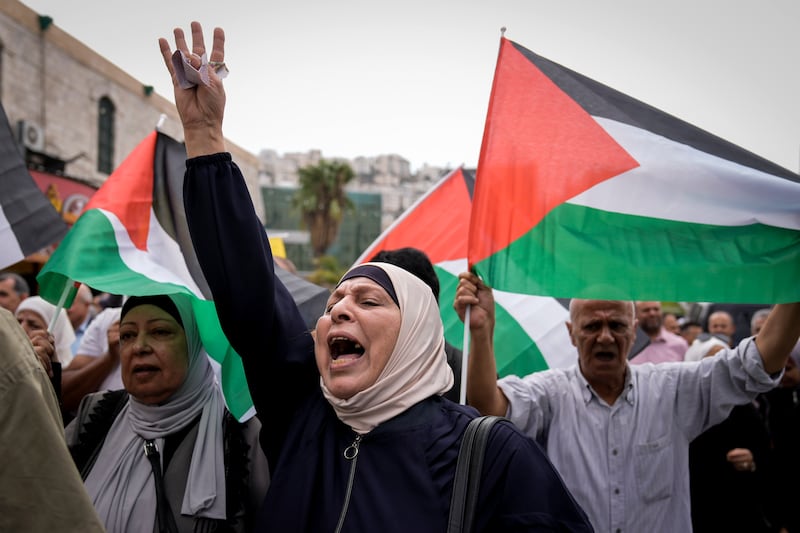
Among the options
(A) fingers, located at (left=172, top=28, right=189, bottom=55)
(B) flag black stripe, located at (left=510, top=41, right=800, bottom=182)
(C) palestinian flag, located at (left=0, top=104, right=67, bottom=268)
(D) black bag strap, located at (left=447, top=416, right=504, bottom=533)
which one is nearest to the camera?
(D) black bag strap, located at (left=447, top=416, right=504, bottom=533)

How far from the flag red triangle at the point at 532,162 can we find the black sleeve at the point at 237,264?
121 cm

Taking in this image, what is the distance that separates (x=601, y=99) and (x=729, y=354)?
4.09 feet

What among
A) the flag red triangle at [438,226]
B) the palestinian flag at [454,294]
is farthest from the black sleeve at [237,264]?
the flag red triangle at [438,226]

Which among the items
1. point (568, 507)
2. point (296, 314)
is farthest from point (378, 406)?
point (568, 507)

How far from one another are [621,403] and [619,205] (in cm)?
83

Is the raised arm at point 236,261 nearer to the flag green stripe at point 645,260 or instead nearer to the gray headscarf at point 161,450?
the gray headscarf at point 161,450

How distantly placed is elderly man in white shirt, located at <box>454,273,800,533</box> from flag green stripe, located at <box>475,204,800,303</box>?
0.15 meters

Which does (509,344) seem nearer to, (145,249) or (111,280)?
(145,249)

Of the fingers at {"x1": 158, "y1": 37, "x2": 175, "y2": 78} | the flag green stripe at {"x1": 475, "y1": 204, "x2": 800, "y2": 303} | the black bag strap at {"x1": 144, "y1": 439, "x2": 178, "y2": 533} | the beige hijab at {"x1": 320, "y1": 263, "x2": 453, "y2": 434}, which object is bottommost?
the black bag strap at {"x1": 144, "y1": 439, "x2": 178, "y2": 533}

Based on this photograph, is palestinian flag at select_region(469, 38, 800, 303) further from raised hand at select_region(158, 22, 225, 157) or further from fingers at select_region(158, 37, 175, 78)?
fingers at select_region(158, 37, 175, 78)

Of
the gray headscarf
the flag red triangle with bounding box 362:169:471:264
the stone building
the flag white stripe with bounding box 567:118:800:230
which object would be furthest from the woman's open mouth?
the stone building

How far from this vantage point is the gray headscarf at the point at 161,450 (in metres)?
2.22

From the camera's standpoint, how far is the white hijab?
4.16m

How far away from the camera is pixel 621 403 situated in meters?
2.75
